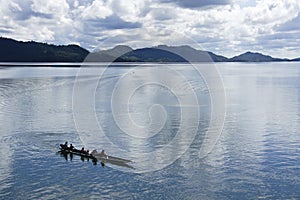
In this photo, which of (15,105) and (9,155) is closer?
(9,155)

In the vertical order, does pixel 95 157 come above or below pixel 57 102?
below

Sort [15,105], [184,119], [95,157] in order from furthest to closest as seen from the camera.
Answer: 1. [15,105]
2. [184,119]
3. [95,157]

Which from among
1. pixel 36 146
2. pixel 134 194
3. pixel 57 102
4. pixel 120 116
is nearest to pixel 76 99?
pixel 57 102

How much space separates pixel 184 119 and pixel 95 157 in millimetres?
25614

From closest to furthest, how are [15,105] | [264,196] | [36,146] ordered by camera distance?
[264,196], [36,146], [15,105]

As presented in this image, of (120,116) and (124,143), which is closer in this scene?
(124,143)

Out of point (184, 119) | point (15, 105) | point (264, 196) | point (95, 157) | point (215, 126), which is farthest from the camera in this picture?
point (15, 105)

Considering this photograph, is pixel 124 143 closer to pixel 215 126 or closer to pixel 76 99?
pixel 215 126

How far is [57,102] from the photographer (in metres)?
87.1

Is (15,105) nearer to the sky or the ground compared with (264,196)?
nearer to the sky

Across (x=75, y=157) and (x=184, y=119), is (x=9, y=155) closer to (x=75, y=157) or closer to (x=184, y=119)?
(x=75, y=157)

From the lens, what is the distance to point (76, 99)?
9125 cm

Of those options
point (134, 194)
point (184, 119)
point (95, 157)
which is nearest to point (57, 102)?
point (184, 119)

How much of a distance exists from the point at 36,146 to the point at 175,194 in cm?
2384
